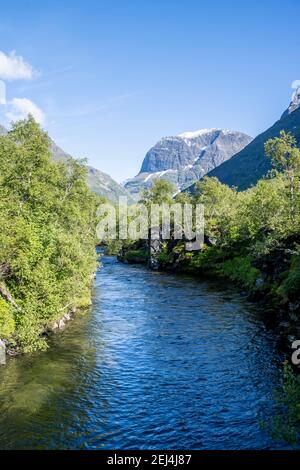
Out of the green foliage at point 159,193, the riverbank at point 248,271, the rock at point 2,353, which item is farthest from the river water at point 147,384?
the green foliage at point 159,193

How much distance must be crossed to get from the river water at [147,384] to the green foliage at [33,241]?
3952 millimetres

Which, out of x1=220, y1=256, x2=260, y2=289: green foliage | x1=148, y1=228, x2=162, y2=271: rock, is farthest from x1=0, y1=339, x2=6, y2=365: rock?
x1=148, y1=228, x2=162, y2=271: rock

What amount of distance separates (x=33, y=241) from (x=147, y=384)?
1951 centimetres

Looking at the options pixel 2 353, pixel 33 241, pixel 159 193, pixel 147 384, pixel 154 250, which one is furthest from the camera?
pixel 159 193

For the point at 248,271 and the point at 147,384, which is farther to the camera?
the point at 248,271

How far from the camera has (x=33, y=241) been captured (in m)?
44.8

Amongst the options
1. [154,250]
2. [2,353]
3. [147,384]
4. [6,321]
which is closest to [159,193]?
[154,250]

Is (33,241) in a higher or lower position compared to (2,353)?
higher

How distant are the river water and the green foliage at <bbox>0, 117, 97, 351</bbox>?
3952mm

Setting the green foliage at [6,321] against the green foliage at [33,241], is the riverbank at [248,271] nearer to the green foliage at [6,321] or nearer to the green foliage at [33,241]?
the green foliage at [33,241]

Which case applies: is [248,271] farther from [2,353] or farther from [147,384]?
[2,353]

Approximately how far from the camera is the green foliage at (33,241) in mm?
42281

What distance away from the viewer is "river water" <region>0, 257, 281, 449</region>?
27.0 meters

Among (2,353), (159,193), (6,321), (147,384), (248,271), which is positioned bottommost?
(147,384)
